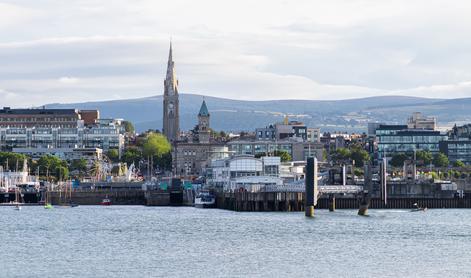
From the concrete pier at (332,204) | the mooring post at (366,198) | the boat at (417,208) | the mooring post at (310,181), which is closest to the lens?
the mooring post at (310,181)

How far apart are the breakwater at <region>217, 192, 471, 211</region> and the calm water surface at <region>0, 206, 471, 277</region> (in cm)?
1622

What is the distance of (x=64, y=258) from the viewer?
97375mm

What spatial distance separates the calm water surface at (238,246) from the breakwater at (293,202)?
16.2 meters

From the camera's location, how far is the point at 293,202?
174 meters

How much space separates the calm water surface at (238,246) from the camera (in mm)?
89312

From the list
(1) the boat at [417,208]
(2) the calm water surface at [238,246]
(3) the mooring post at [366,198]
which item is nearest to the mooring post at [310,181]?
(2) the calm water surface at [238,246]

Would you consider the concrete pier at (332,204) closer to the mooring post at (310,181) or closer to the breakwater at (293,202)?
the breakwater at (293,202)

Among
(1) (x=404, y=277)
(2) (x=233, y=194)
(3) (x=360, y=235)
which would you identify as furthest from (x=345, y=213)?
(1) (x=404, y=277)

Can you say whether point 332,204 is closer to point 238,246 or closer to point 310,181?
point 310,181

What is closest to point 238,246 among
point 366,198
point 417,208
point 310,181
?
point 310,181

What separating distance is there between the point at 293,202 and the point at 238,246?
220ft

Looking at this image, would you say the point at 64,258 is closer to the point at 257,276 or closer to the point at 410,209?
the point at 257,276

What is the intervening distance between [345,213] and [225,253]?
65947 mm

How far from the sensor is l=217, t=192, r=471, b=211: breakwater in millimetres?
174000
